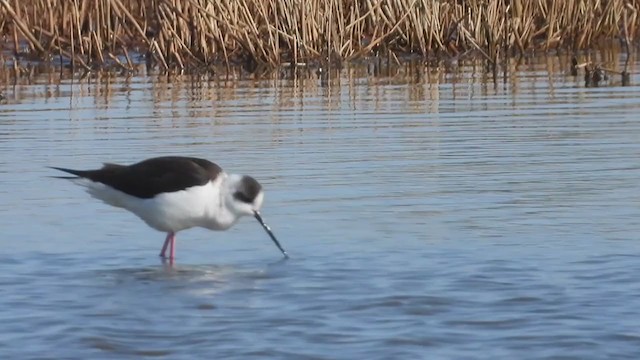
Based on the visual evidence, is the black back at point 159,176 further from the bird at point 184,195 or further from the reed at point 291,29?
the reed at point 291,29

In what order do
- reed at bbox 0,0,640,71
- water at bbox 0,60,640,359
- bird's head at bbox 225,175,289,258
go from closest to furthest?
water at bbox 0,60,640,359 → bird's head at bbox 225,175,289,258 → reed at bbox 0,0,640,71

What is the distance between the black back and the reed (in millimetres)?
9289

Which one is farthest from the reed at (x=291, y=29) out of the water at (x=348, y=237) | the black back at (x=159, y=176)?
the black back at (x=159, y=176)

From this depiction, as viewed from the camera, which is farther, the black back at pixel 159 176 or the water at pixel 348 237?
the black back at pixel 159 176

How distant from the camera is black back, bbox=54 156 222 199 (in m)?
7.43

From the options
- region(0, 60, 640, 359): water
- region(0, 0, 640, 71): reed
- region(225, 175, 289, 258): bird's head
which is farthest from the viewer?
region(0, 0, 640, 71): reed

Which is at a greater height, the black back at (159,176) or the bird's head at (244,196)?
the black back at (159,176)

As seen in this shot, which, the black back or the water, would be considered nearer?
the water

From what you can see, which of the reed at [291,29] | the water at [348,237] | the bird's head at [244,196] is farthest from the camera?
the reed at [291,29]

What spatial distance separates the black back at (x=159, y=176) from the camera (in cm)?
743

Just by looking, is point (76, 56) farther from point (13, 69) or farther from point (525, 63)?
point (525, 63)

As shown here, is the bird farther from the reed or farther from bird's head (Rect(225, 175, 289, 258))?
the reed

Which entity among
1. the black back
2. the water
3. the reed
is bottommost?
the water

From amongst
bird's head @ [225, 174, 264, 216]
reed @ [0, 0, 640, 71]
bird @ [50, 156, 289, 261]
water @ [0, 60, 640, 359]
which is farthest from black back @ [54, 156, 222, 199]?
reed @ [0, 0, 640, 71]
